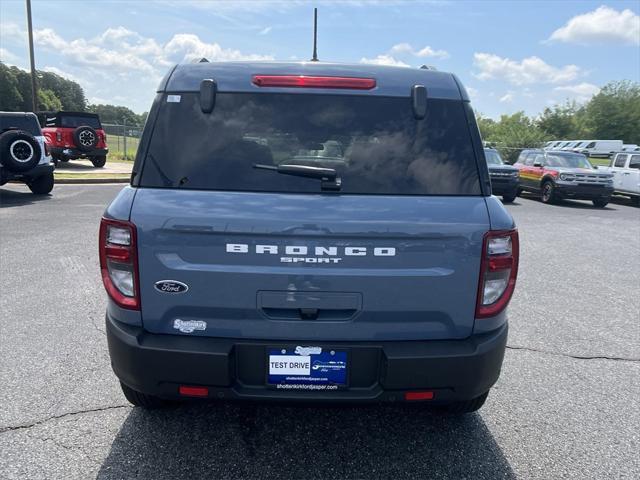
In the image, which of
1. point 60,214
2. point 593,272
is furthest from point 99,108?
point 593,272

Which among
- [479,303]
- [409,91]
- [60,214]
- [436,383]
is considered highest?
[409,91]

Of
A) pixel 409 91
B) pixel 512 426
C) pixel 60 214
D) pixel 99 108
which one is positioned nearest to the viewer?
pixel 409 91

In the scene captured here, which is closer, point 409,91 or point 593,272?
point 409,91

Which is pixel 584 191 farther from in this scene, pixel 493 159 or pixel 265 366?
pixel 265 366

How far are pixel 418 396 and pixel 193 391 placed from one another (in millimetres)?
1076

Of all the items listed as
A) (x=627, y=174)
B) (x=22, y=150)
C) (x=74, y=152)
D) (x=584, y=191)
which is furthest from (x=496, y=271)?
(x=74, y=152)

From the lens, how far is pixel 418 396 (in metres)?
2.43

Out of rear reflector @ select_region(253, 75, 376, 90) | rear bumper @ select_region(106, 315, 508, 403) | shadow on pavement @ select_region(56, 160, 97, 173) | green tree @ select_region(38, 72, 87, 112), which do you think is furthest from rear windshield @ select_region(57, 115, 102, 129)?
green tree @ select_region(38, 72, 87, 112)

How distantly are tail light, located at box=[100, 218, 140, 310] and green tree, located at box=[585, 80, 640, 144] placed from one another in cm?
8075

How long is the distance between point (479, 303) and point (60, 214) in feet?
32.8

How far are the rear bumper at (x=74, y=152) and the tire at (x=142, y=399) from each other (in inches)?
773

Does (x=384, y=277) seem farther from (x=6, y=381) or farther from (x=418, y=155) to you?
(x=6, y=381)

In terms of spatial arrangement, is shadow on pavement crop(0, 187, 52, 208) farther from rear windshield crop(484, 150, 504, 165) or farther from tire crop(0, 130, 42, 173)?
rear windshield crop(484, 150, 504, 165)

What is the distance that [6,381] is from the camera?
3.47 metres
